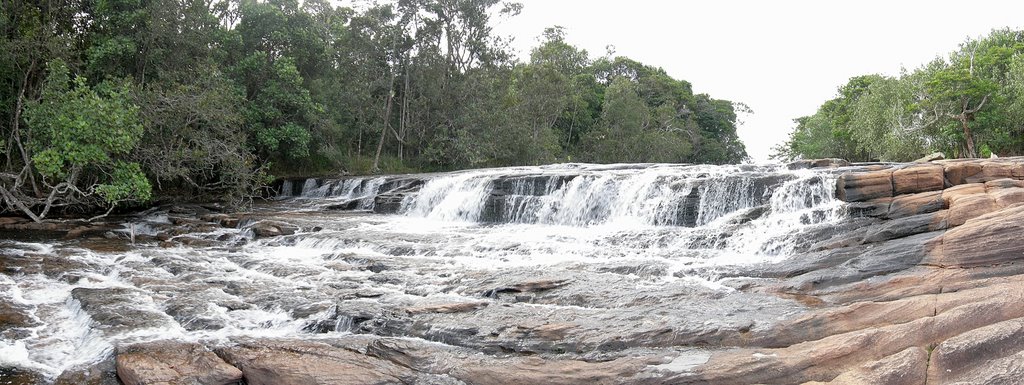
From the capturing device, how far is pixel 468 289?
8.87 metres

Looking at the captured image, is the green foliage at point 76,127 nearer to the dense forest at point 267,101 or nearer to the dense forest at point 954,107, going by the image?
the dense forest at point 267,101

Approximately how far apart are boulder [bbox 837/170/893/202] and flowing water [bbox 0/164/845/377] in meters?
0.27

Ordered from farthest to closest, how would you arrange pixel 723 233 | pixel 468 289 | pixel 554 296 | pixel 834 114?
pixel 834 114 < pixel 723 233 < pixel 468 289 < pixel 554 296

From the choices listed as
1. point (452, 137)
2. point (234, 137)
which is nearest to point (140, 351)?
point (234, 137)

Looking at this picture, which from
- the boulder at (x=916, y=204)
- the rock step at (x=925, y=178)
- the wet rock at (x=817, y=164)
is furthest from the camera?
the wet rock at (x=817, y=164)

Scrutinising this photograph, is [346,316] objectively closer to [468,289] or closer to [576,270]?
[468,289]

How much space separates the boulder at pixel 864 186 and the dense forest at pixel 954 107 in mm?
15885


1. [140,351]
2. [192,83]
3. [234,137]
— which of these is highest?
[192,83]

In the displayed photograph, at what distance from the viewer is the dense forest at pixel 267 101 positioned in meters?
14.6

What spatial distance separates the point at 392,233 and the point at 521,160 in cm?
2102

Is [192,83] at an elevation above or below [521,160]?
above

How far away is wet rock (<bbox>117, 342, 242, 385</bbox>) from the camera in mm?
5469

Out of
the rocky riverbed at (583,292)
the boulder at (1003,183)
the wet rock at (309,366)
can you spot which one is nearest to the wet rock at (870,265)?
the rocky riverbed at (583,292)

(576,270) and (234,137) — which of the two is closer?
(576,270)
